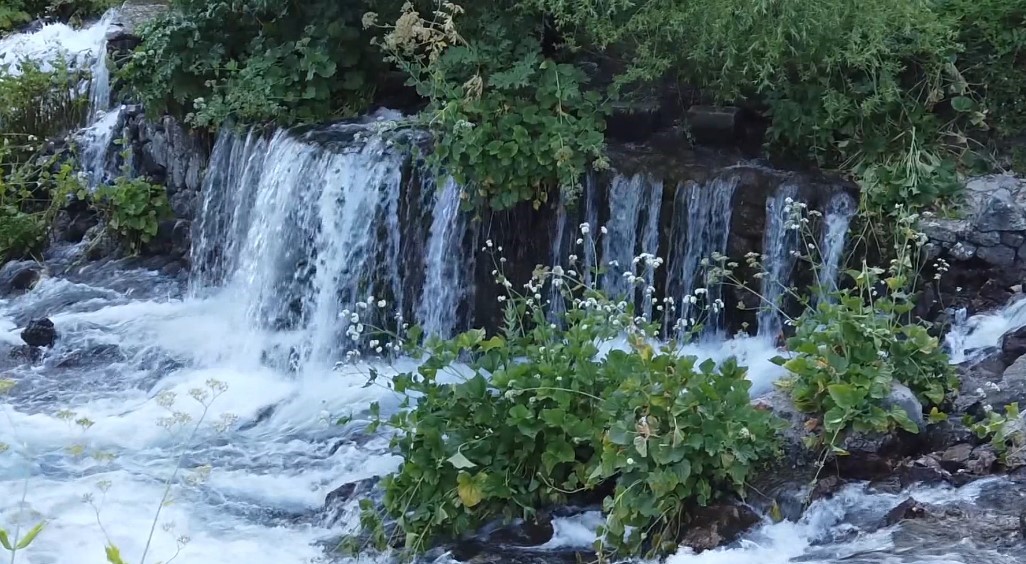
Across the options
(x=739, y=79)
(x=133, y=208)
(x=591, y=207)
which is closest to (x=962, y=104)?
(x=739, y=79)

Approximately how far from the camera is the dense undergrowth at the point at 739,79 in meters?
6.30

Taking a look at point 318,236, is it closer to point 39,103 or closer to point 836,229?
point 836,229

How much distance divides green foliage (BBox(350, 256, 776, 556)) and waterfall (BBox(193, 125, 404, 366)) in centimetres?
230

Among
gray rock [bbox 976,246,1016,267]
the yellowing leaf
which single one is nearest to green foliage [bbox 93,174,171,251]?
the yellowing leaf

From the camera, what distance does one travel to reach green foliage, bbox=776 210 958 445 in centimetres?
457

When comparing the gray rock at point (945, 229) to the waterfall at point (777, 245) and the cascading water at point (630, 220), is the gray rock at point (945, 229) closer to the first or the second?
A: the waterfall at point (777, 245)

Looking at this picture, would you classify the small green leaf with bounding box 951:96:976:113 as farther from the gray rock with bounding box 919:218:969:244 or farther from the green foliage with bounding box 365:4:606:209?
the green foliage with bounding box 365:4:606:209

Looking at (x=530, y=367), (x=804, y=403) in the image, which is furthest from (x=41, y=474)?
(x=804, y=403)

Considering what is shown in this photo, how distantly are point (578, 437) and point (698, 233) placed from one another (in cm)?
227

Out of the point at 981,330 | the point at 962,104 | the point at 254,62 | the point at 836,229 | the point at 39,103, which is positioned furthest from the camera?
the point at 39,103

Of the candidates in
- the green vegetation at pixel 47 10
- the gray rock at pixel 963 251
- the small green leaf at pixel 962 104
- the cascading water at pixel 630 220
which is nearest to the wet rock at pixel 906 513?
the gray rock at pixel 963 251

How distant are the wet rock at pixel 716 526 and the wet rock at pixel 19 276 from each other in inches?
247

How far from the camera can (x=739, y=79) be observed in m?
6.52

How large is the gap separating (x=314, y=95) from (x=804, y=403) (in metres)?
4.47
